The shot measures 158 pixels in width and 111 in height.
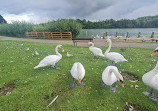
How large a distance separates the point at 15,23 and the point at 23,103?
45.9 metres

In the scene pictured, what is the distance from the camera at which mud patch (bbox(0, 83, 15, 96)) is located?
4.54 meters

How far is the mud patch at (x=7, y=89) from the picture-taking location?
14.9 feet

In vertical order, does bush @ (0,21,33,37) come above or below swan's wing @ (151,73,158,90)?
above

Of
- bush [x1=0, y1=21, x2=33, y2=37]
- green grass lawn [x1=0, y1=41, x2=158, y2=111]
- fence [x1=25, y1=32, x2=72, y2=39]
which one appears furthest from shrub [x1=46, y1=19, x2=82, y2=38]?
green grass lawn [x1=0, y1=41, x2=158, y2=111]

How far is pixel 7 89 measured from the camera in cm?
482

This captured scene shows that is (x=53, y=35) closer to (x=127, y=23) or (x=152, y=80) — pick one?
(x=152, y=80)

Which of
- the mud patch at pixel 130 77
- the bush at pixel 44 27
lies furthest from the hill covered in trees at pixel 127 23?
the mud patch at pixel 130 77

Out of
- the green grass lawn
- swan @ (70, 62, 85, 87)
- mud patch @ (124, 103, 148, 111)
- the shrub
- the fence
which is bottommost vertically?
mud patch @ (124, 103, 148, 111)

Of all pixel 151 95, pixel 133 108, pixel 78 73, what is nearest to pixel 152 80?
pixel 151 95

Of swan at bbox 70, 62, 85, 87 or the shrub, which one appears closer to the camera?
swan at bbox 70, 62, 85, 87

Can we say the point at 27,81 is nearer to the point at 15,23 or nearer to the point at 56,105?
the point at 56,105

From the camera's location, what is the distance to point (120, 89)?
4.71 m

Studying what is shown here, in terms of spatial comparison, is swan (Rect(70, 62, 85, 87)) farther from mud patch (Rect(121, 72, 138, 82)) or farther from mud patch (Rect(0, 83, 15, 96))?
mud patch (Rect(0, 83, 15, 96))

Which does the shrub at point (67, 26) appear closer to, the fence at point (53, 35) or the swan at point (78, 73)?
the fence at point (53, 35)
